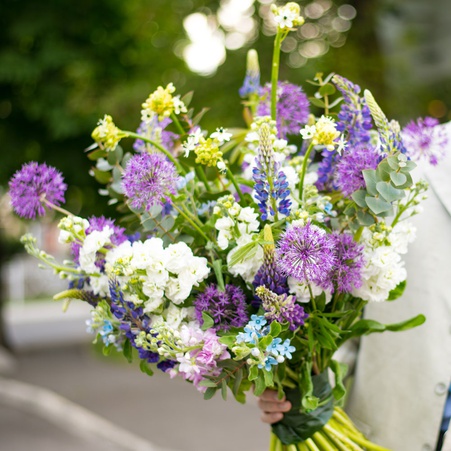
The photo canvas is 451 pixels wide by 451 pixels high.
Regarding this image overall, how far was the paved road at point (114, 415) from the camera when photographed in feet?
20.5

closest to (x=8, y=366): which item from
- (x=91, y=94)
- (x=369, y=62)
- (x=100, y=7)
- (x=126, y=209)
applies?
(x=91, y=94)

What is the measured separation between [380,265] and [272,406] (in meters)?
0.46

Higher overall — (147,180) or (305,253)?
(147,180)

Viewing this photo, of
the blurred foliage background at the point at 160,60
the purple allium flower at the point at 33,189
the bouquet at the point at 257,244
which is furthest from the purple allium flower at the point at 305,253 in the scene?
the blurred foliage background at the point at 160,60

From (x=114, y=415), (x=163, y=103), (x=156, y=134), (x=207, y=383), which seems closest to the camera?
(x=207, y=383)

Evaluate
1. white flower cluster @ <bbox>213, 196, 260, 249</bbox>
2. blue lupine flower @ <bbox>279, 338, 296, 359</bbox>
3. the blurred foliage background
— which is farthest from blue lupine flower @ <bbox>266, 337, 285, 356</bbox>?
the blurred foliage background

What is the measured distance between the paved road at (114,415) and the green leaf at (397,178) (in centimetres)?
524

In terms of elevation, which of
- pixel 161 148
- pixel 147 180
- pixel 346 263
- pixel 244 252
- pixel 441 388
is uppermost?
pixel 161 148

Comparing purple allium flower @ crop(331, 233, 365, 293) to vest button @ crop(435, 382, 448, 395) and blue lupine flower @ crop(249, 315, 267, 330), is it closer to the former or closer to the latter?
blue lupine flower @ crop(249, 315, 267, 330)

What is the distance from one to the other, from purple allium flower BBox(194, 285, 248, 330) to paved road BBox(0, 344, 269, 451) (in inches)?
198

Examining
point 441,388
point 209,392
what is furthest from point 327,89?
point 441,388

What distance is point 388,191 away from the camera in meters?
1.30

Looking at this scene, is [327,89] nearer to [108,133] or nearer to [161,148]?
[161,148]

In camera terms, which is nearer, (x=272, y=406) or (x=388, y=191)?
(x=388, y=191)
